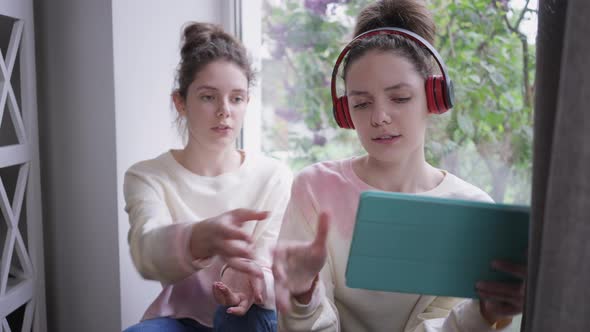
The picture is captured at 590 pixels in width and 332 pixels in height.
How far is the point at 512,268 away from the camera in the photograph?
758 mm

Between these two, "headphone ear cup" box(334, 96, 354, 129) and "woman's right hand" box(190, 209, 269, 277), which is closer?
"woman's right hand" box(190, 209, 269, 277)

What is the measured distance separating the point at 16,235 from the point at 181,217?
46cm

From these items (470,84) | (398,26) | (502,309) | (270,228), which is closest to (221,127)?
(270,228)

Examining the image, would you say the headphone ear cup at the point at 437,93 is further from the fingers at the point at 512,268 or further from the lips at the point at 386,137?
Result: the fingers at the point at 512,268

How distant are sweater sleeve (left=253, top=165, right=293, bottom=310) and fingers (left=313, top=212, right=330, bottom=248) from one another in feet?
1.29

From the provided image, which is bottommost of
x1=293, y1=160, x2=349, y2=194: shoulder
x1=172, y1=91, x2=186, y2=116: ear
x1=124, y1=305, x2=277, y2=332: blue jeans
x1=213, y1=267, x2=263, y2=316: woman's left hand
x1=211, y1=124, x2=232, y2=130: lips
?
x1=124, y1=305, x2=277, y2=332: blue jeans

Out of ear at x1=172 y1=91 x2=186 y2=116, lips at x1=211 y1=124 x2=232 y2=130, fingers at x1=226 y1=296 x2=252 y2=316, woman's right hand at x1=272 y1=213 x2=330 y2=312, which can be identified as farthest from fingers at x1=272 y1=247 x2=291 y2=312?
ear at x1=172 y1=91 x2=186 y2=116

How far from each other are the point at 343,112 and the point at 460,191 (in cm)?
29

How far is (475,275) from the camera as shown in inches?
29.9

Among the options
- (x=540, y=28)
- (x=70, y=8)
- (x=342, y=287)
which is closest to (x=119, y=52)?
(x=70, y=8)

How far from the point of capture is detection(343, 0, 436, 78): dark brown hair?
1.01 m

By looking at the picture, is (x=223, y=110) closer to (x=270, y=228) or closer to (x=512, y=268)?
(x=270, y=228)

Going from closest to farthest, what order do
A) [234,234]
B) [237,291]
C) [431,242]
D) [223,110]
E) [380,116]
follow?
[431,242]
[234,234]
[380,116]
[237,291]
[223,110]

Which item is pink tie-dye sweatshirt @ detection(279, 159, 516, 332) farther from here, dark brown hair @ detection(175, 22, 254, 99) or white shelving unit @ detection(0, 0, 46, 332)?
white shelving unit @ detection(0, 0, 46, 332)
